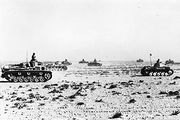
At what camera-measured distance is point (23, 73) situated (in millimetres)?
34938

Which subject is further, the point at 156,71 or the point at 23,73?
the point at 156,71

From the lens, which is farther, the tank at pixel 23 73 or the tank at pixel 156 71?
the tank at pixel 156 71

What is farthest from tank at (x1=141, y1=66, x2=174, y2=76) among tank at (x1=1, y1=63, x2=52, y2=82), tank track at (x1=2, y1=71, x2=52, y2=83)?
tank track at (x1=2, y1=71, x2=52, y2=83)

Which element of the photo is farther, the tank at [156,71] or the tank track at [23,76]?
the tank at [156,71]

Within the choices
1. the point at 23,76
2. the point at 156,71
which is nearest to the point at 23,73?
the point at 23,76

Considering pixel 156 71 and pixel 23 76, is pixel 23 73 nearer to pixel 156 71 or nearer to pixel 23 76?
pixel 23 76

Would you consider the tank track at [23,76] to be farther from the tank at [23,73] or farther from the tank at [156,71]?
the tank at [156,71]

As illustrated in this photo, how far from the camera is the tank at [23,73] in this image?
34.8 metres

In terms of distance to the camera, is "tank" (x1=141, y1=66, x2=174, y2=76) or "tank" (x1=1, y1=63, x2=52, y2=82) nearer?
"tank" (x1=1, y1=63, x2=52, y2=82)

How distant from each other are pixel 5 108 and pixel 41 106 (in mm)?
1997

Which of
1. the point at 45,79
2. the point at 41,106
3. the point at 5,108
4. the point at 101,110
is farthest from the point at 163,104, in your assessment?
the point at 45,79

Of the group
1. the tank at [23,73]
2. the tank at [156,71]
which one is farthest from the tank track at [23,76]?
the tank at [156,71]

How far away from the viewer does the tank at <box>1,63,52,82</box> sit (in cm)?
3478

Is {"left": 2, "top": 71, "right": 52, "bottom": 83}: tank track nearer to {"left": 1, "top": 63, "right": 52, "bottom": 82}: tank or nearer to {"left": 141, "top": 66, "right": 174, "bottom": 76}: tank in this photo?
{"left": 1, "top": 63, "right": 52, "bottom": 82}: tank
